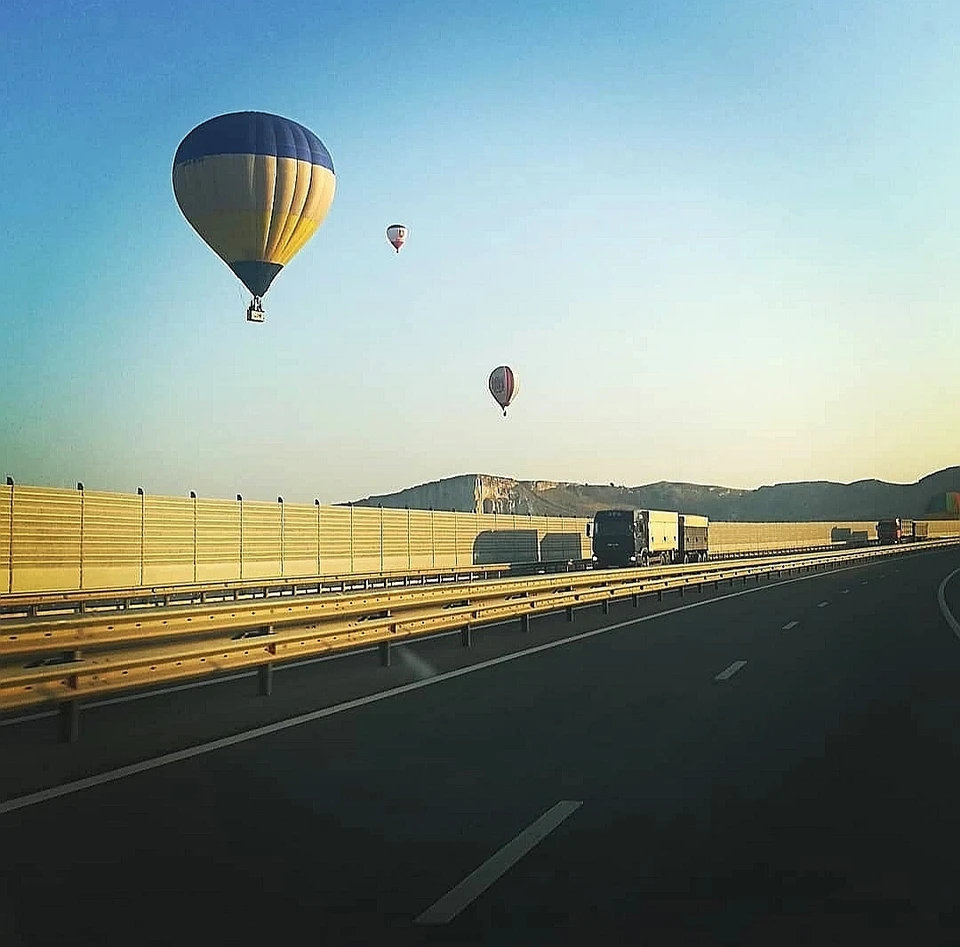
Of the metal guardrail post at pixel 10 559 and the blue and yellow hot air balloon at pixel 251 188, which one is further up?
the blue and yellow hot air balloon at pixel 251 188

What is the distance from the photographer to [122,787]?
8.87 metres

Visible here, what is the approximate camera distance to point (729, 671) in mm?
16750

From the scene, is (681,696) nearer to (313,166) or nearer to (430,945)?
(430,945)

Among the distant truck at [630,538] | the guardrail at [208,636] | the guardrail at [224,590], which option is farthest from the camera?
the distant truck at [630,538]

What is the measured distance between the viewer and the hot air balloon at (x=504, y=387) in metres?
64.0

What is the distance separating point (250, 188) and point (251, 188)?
0.03 metres

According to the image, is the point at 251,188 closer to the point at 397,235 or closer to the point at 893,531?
the point at 397,235

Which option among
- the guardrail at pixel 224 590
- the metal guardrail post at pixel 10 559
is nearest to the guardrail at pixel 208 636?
the guardrail at pixel 224 590

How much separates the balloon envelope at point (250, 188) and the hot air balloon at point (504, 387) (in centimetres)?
2618

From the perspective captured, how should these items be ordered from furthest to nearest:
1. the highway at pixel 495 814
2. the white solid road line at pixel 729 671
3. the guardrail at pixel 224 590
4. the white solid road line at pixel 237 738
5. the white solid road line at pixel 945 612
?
the guardrail at pixel 224 590, the white solid road line at pixel 945 612, the white solid road line at pixel 729 671, the white solid road line at pixel 237 738, the highway at pixel 495 814

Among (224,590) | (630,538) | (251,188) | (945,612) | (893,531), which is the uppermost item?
(251,188)

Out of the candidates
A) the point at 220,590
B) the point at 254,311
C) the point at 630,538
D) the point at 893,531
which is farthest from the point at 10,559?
the point at 893,531

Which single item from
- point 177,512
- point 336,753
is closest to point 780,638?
point 336,753

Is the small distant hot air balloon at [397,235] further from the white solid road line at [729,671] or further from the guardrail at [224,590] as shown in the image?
the white solid road line at [729,671]
